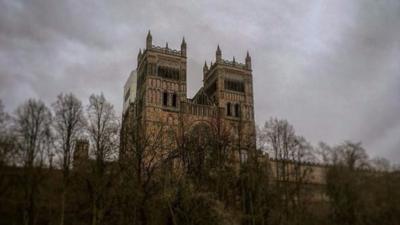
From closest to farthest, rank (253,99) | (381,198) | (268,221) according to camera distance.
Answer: (381,198) → (268,221) → (253,99)

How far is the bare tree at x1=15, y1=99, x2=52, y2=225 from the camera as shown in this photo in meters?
22.0

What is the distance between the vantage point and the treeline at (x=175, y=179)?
2292cm

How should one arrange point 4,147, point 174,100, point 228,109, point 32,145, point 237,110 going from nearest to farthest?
point 4,147 < point 32,145 < point 174,100 < point 228,109 < point 237,110

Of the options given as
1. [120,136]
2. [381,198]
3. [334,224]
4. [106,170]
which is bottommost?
[334,224]

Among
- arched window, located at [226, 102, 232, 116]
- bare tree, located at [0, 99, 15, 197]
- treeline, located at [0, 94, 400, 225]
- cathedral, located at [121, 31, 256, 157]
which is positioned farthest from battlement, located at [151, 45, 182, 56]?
bare tree, located at [0, 99, 15, 197]

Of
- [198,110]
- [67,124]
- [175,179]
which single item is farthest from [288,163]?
[198,110]

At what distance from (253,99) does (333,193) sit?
43632 millimetres

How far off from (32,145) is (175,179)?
10005 mm

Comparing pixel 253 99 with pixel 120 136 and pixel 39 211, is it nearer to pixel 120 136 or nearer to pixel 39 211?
pixel 120 136

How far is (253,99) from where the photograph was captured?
7212 cm

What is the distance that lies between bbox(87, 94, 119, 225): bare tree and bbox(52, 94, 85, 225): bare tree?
A: 2.65 ft

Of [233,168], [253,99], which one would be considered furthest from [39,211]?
[253,99]

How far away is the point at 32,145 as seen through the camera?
23.5 metres

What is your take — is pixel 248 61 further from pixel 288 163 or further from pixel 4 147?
pixel 4 147
